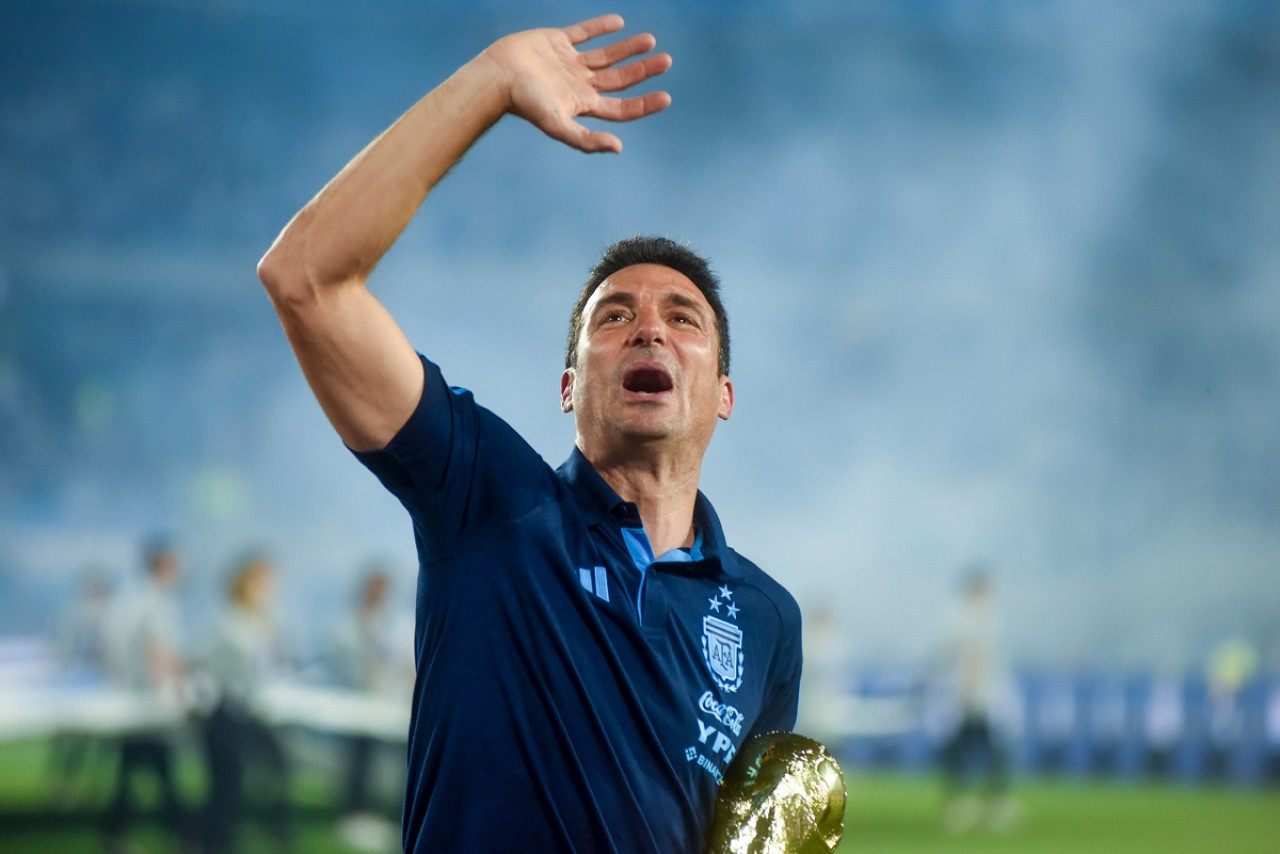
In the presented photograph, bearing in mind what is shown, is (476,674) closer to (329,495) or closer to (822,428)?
(329,495)

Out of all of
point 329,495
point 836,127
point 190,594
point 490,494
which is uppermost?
point 836,127

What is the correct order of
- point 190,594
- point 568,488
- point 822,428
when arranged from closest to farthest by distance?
point 568,488
point 190,594
point 822,428

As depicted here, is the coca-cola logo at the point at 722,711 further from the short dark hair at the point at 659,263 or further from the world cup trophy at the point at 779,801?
the short dark hair at the point at 659,263

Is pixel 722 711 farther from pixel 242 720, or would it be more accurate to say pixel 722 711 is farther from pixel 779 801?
pixel 242 720

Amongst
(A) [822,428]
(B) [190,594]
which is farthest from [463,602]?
(A) [822,428]

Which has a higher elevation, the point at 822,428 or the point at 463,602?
the point at 822,428

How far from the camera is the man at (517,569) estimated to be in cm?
133

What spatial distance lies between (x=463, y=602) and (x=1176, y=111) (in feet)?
33.7

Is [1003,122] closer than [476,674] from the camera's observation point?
No

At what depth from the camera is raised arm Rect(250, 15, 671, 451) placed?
1.31 meters

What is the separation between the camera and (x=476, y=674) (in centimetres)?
143

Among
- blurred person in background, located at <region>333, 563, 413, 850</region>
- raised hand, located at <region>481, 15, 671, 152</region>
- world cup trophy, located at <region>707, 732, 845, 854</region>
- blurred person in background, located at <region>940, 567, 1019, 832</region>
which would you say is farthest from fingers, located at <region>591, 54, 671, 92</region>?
blurred person in background, located at <region>940, 567, 1019, 832</region>

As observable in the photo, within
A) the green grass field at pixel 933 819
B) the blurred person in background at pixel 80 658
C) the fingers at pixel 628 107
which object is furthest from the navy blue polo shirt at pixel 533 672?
the blurred person in background at pixel 80 658

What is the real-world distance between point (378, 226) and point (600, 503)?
1.68ft
